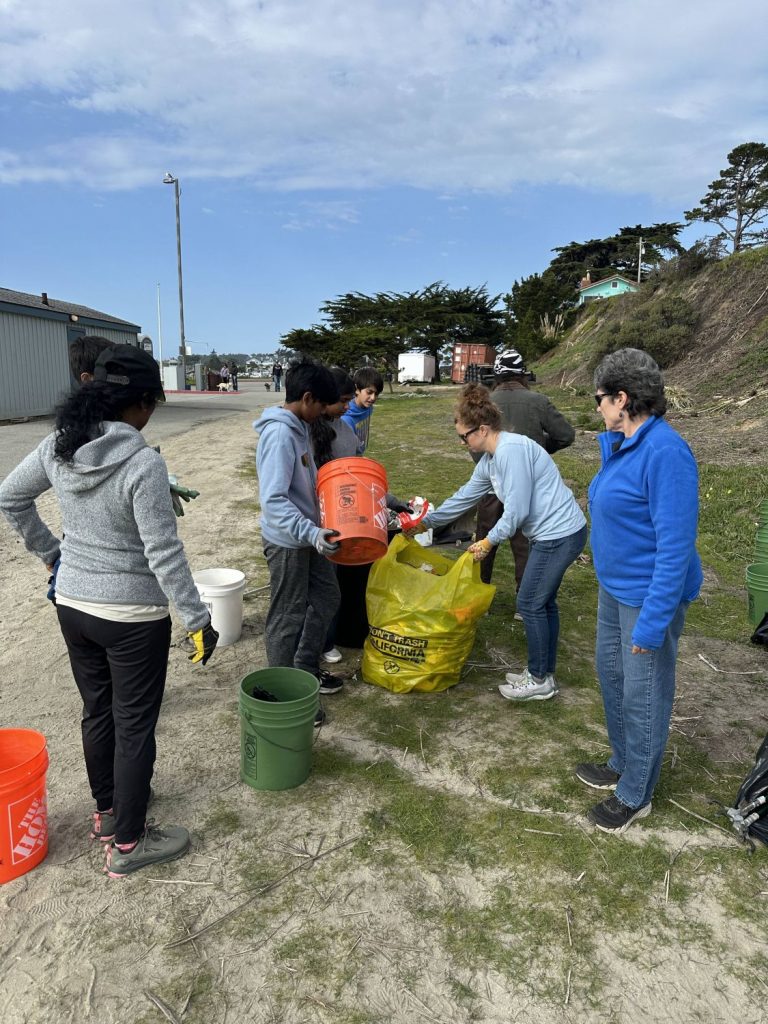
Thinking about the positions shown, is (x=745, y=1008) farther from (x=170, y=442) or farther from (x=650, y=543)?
(x=170, y=442)

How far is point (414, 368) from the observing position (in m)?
37.7

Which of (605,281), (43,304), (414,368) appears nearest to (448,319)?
(414,368)

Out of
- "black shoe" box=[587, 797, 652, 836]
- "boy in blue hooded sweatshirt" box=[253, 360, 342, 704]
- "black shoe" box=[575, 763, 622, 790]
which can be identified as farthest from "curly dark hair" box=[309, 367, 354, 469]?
"black shoe" box=[587, 797, 652, 836]

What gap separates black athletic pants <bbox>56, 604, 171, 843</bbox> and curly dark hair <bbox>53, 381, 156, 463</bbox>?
55cm

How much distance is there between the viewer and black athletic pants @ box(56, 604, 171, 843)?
221 cm

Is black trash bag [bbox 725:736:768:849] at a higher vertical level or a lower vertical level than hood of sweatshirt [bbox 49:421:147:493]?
lower

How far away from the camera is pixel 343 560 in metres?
3.52

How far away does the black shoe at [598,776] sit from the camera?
294 centimetres

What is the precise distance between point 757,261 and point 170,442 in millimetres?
17356

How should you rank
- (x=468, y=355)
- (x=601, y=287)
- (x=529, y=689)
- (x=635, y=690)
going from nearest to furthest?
(x=635, y=690) < (x=529, y=689) < (x=468, y=355) < (x=601, y=287)

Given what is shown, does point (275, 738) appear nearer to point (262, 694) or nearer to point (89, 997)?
point (262, 694)

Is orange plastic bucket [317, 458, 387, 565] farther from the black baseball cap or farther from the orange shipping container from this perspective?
the orange shipping container

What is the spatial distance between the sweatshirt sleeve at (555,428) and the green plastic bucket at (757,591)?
61.8 inches

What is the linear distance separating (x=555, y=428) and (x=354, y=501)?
6.92ft
